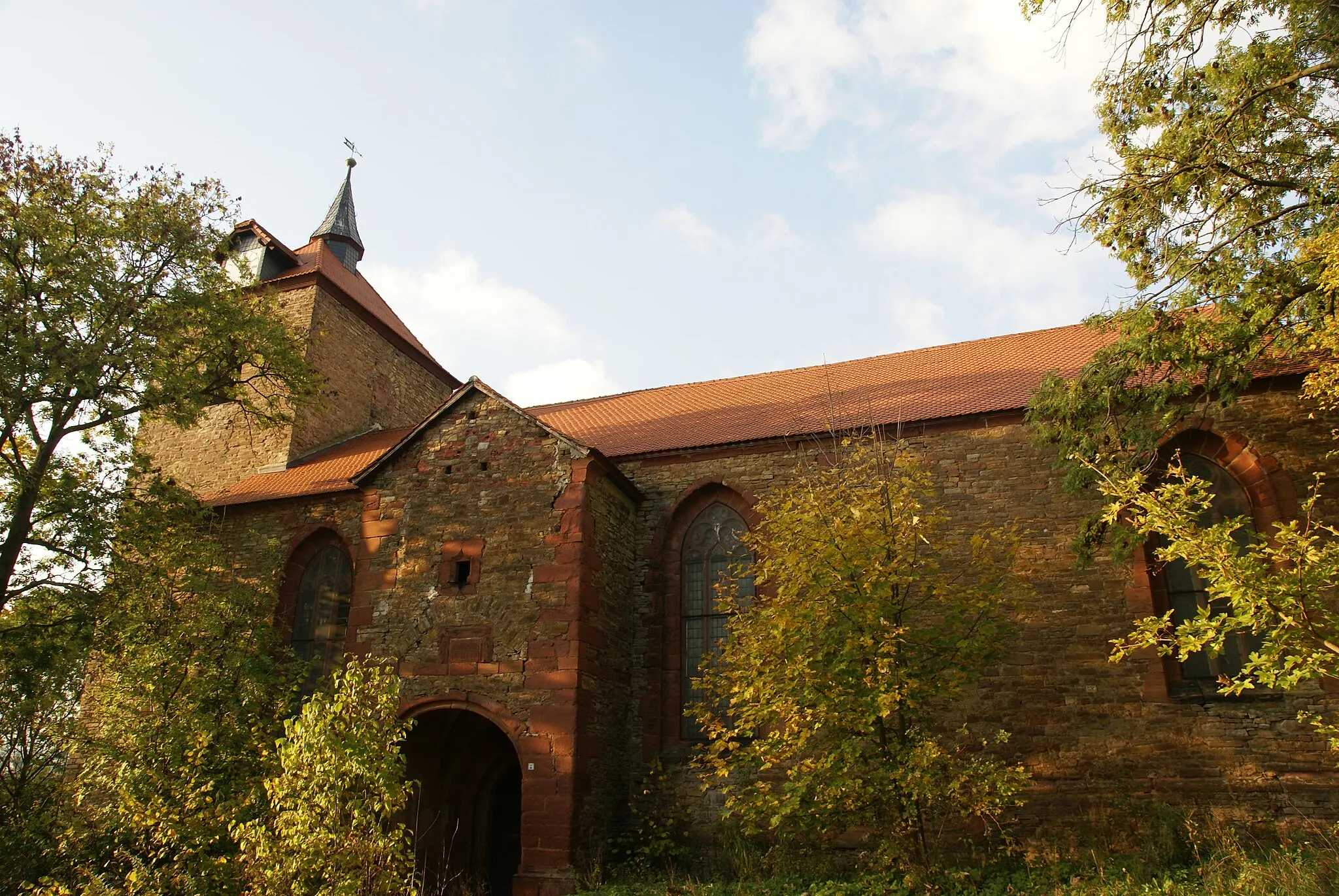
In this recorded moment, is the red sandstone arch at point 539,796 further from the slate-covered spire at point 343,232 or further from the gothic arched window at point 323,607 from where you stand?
the slate-covered spire at point 343,232

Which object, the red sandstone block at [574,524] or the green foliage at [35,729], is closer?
the green foliage at [35,729]

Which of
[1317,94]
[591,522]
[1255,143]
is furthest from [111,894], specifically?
[1317,94]

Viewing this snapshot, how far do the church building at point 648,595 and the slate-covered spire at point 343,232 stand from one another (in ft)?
37.1

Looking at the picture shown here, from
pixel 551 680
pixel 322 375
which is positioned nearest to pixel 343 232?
pixel 322 375

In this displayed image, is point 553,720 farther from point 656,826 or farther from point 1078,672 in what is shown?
point 1078,672

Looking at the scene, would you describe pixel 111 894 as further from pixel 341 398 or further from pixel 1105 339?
pixel 1105 339

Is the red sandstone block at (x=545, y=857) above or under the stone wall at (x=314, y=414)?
under

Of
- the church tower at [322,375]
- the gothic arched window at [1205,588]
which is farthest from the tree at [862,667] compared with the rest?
the church tower at [322,375]

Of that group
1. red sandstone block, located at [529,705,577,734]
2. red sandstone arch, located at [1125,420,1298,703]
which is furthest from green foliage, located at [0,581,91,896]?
red sandstone arch, located at [1125,420,1298,703]

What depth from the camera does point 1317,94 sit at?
988cm

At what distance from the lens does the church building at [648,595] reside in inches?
432

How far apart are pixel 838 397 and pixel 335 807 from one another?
10.5 m

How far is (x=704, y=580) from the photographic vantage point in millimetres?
13828

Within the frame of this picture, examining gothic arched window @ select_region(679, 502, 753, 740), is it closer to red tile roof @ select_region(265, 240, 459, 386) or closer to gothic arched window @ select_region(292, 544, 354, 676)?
gothic arched window @ select_region(292, 544, 354, 676)
